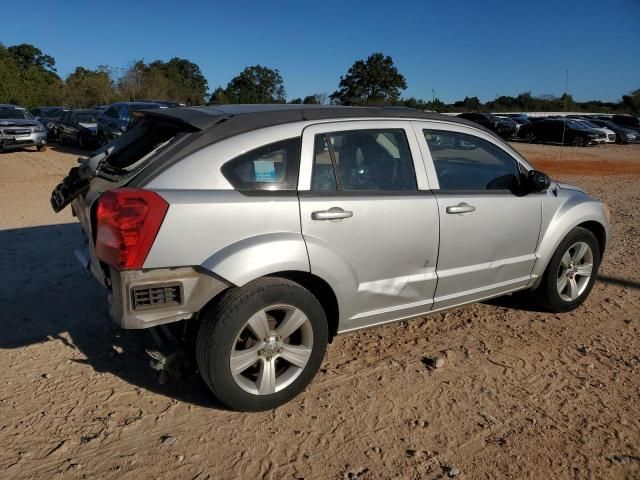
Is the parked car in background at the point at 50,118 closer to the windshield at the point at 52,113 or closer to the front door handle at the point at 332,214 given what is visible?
the windshield at the point at 52,113

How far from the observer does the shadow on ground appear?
364 cm

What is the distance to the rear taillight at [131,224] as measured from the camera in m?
2.76

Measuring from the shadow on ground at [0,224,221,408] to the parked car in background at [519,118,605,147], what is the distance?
26.2 metres

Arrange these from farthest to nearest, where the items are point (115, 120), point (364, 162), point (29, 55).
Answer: point (29, 55), point (115, 120), point (364, 162)

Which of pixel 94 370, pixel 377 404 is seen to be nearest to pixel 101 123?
pixel 94 370

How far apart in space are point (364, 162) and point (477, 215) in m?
0.97

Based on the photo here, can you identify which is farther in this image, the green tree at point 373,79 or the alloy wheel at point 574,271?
the green tree at point 373,79

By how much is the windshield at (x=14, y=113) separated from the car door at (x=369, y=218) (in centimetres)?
1918

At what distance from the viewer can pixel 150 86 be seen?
51312 millimetres

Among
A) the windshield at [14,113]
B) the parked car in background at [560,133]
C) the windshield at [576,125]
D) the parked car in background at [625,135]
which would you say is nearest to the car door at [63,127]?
the windshield at [14,113]

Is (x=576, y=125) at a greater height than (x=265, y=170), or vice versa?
(x=576, y=125)

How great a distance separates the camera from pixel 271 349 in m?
3.18

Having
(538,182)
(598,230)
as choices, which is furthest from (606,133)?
(538,182)

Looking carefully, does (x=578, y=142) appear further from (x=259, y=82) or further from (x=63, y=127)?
(x=259, y=82)
